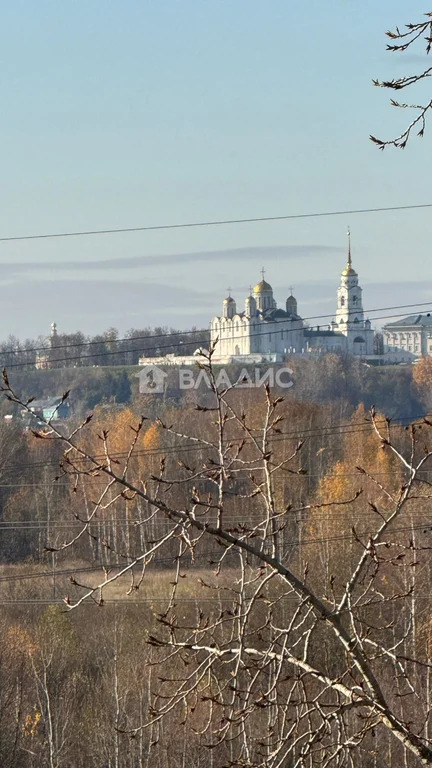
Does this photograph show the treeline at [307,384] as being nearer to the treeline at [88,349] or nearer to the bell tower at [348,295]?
the treeline at [88,349]

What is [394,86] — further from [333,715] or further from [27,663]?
[27,663]

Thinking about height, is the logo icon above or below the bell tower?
below

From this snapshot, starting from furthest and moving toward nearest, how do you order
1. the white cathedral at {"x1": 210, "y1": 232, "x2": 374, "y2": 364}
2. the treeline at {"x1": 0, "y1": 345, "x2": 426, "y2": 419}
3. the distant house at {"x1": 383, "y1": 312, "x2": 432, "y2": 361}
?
1. the distant house at {"x1": 383, "y1": 312, "x2": 432, "y2": 361}
2. the white cathedral at {"x1": 210, "y1": 232, "x2": 374, "y2": 364}
3. the treeline at {"x1": 0, "y1": 345, "x2": 426, "y2": 419}

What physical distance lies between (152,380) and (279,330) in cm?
2523

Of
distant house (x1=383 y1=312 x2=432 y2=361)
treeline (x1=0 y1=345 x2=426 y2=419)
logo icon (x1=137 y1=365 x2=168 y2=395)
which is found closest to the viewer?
treeline (x1=0 y1=345 x2=426 y2=419)

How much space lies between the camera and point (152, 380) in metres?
80.1

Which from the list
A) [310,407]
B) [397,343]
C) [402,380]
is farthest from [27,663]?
[397,343]

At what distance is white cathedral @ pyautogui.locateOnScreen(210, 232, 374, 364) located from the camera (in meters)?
107

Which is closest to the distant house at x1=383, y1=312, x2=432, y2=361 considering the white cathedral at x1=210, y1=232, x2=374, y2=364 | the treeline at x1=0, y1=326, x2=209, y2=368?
the white cathedral at x1=210, y1=232, x2=374, y2=364

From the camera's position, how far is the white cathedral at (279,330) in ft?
352

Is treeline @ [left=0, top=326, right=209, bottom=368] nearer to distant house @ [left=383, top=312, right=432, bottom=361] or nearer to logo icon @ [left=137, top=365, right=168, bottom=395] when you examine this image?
logo icon @ [left=137, top=365, right=168, bottom=395]

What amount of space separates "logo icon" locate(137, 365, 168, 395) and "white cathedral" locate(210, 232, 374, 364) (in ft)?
68.2

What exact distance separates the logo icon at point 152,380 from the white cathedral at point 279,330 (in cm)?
2078

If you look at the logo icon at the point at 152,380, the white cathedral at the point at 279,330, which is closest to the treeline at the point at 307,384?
the logo icon at the point at 152,380
